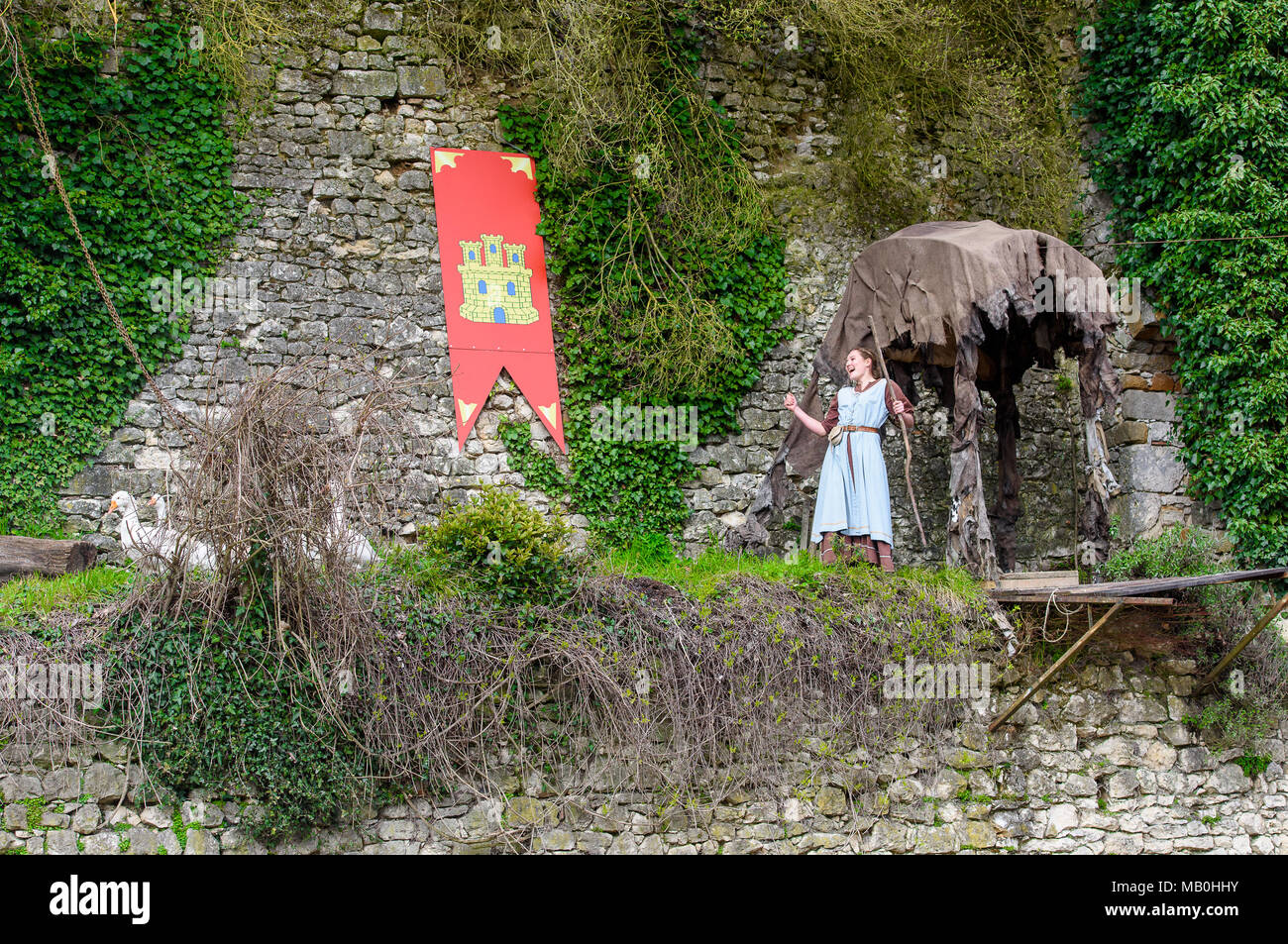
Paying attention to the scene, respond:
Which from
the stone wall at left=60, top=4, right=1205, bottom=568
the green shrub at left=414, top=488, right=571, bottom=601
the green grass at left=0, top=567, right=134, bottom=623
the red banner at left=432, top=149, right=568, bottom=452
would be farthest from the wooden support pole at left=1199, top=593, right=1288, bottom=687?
the green grass at left=0, top=567, right=134, bottom=623

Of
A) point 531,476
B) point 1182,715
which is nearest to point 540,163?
point 531,476

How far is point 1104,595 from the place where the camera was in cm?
706

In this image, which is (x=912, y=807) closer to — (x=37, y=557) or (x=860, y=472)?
(x=860, y=472)

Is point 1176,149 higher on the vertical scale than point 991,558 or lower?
higher

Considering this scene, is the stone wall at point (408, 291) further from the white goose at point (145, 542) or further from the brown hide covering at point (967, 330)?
the white goose at point (145, 542)

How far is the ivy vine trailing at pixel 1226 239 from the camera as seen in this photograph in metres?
8.55

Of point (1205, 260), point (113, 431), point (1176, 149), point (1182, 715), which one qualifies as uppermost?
point (1176, 149)

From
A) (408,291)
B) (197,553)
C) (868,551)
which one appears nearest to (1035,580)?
(868,551)

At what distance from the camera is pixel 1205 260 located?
887 cm

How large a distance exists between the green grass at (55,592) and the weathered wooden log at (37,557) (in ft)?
0.20

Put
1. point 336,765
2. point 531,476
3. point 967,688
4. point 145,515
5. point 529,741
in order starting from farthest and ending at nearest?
1. point 531,476
2. point 145,515
3. point 967,688
4. point 529,741
5. point 336,765

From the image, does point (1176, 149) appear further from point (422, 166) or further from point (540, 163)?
point (422, 166)

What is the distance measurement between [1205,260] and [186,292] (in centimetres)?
756

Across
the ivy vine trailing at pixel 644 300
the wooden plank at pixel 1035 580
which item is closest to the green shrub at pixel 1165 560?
the wooden plank at pixel 1035 580
